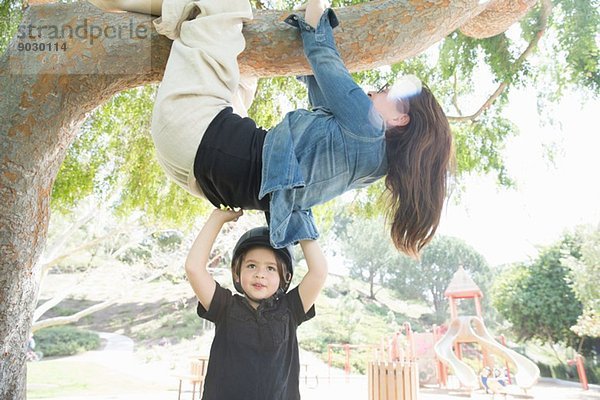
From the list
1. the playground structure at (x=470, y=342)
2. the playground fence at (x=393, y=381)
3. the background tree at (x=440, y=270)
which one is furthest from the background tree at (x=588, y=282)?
the playground fence at (x=393, y=381)

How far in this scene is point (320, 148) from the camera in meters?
1.38

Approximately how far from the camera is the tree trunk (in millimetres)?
1490

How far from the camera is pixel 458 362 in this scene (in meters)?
9.16

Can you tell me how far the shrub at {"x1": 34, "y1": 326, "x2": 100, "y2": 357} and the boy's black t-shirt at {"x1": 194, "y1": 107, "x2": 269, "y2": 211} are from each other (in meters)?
16.1

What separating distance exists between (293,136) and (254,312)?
0.64 metres

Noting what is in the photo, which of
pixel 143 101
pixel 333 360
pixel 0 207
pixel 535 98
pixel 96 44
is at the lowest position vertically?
pixel 333 360

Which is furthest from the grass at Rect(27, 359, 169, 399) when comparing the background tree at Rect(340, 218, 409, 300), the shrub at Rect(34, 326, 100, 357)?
the background tree at Rect(340, 218, 409, 300)

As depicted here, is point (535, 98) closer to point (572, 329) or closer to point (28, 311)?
point (28, 311)

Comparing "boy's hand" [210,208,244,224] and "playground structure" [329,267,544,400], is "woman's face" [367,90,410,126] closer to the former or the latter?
"boy's hand" [210,208,244,224]

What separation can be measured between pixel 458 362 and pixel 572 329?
16.0 feet

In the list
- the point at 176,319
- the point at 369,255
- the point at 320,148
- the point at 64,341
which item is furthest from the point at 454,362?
the point at 64,341

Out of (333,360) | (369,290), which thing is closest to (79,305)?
(333,360)

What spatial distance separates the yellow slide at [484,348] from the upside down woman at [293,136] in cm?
857

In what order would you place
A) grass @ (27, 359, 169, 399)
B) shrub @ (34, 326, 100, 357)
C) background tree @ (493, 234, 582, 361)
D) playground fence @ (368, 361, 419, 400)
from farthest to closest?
1. shrub @ (34, 326, 100, 357)
2. background tree @ (493, 234, 582, 361)
3. grass @ (27, 359, 169, 399)
4. playground fence @ (368, 361, 419, 400)
